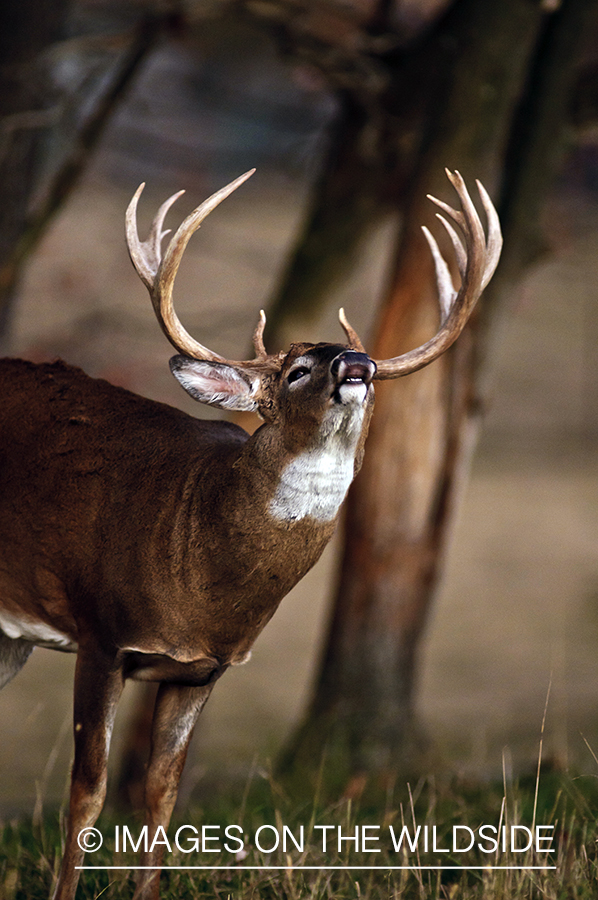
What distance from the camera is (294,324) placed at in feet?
21.8

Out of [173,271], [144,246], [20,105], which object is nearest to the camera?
[173,271]

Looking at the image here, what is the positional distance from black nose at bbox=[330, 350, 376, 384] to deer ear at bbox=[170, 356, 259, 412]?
1.03ft

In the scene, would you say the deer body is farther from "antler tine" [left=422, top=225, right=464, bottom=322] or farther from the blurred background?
the blurred background

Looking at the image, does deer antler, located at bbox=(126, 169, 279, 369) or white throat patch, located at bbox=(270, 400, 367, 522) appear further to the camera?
deer antler, located at bbox=(126, 169, 279, 369)

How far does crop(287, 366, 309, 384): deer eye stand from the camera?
2947 mm

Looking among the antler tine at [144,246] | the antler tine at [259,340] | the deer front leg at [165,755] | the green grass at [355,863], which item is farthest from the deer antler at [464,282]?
the green grass at [355,863]

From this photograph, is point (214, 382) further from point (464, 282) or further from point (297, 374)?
point (464, 282)

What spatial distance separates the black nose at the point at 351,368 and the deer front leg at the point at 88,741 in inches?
39.9

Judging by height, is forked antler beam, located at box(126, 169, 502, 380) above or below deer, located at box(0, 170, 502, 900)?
above

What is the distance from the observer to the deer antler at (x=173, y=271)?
303cm

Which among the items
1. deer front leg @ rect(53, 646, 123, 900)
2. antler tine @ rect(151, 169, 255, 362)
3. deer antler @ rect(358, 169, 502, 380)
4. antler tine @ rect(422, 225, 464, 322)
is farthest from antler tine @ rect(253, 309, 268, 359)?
deer front leg @ rect(53, 646, 123, 900)

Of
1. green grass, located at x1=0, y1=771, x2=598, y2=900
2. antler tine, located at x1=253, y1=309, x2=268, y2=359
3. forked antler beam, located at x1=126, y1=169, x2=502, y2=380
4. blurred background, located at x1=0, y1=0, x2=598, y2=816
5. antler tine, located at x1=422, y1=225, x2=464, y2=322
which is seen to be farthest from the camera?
blurred background, located at x1=0, y1=0, x2=598, y2=816

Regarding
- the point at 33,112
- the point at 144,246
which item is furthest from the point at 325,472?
the point at 33,112

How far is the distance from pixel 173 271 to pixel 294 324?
360 centimetres
